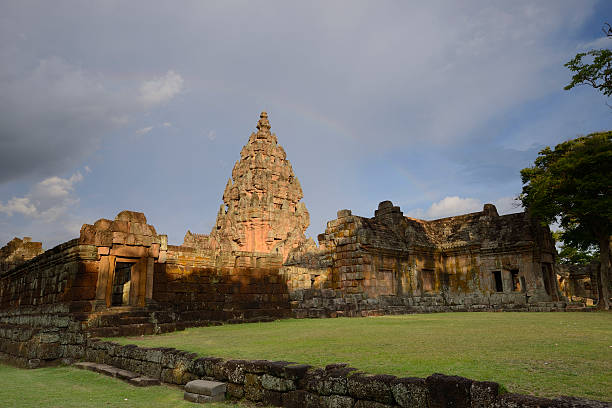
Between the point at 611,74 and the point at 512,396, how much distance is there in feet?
53.0

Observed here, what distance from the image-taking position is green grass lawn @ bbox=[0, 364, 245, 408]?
496cm

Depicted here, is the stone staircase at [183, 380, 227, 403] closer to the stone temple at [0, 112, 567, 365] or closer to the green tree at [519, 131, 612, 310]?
the stone temple at [0, 112, 567, 365]

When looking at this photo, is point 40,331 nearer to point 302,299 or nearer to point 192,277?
point 192,277

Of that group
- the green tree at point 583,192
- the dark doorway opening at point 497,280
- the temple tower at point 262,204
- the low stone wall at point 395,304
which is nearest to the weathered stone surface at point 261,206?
the temple tower at point 262,204

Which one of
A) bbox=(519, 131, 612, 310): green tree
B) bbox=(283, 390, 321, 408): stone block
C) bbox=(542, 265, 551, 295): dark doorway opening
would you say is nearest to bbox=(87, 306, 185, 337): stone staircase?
bbox=(283, 390, 321, 408): stone block

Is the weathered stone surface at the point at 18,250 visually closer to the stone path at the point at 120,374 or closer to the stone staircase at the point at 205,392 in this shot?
the stone path at the point at 120,374

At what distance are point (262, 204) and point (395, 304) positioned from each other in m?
24.2

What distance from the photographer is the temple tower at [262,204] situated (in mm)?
38938

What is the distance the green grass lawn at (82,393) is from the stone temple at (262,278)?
2.30 m

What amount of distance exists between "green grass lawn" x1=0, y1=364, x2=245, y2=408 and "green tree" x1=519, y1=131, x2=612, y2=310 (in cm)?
1725

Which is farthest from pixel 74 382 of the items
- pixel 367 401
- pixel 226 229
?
pixel 226 229

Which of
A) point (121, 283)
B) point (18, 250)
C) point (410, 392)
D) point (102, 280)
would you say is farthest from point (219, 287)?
point (18, 250)

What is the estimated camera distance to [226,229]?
40.3m

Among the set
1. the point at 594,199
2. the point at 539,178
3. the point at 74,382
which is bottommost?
the point at 74,382
